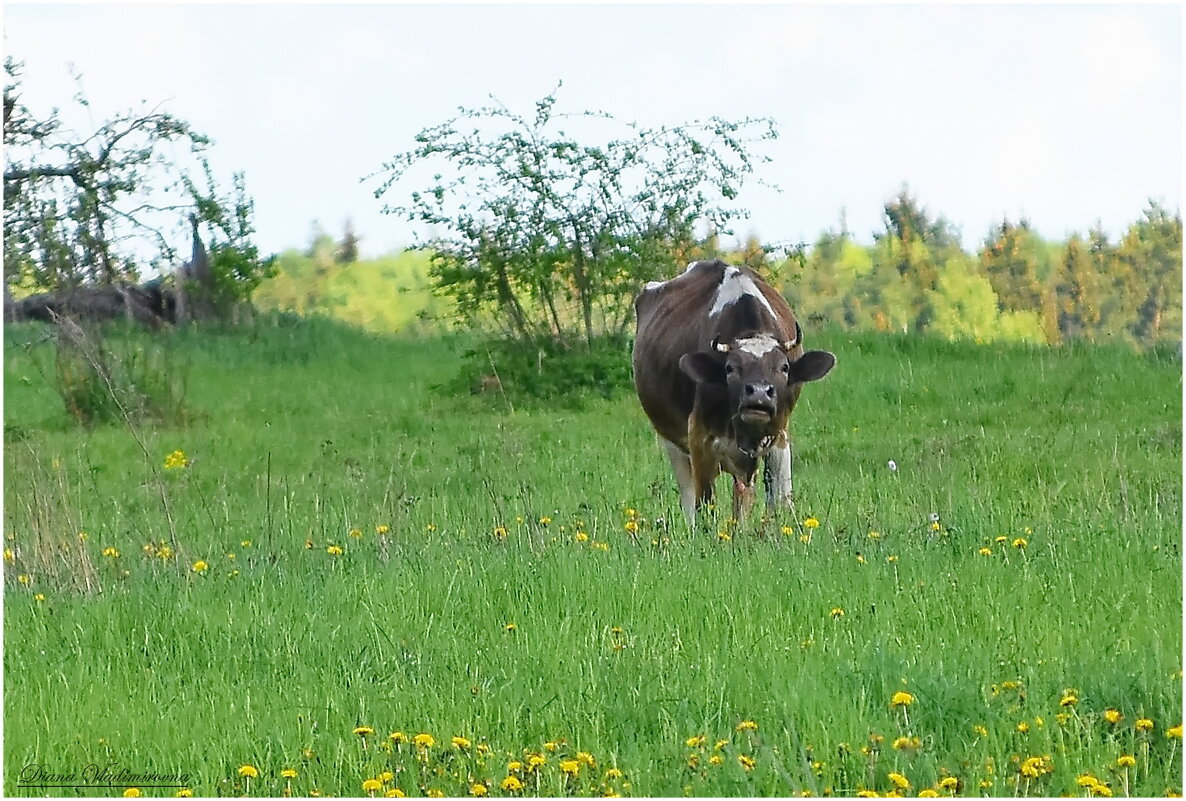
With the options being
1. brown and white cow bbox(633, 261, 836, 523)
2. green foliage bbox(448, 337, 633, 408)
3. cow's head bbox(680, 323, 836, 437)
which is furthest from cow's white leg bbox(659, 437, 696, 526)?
green foliage bbox(448, 337, 633, 408)

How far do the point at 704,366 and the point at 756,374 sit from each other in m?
0.48

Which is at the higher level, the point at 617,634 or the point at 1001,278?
the point at 1001,278

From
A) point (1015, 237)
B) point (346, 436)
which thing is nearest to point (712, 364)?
point (346, 436)

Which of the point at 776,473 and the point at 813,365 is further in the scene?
the point at 776,473

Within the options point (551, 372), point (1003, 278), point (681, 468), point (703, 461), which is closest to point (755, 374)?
point (703, 461)

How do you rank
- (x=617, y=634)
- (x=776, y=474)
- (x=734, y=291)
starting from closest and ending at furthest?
(x=617, y=634), (x=776, y=474), (x=734, y=291)

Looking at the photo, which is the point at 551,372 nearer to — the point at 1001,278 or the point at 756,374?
the point at 756,374

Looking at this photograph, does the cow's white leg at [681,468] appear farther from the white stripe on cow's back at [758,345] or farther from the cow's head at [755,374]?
the white stripe on cow's back at [758,345]

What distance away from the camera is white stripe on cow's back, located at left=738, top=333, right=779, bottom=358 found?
8.67 m

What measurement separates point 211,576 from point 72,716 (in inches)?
83.2

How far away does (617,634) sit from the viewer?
19.1ft

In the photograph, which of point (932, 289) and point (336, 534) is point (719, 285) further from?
point (932, 289)

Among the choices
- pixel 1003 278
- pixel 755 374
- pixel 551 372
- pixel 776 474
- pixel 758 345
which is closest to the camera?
pixel 755 374

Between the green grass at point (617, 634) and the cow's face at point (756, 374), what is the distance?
0.67 meters
